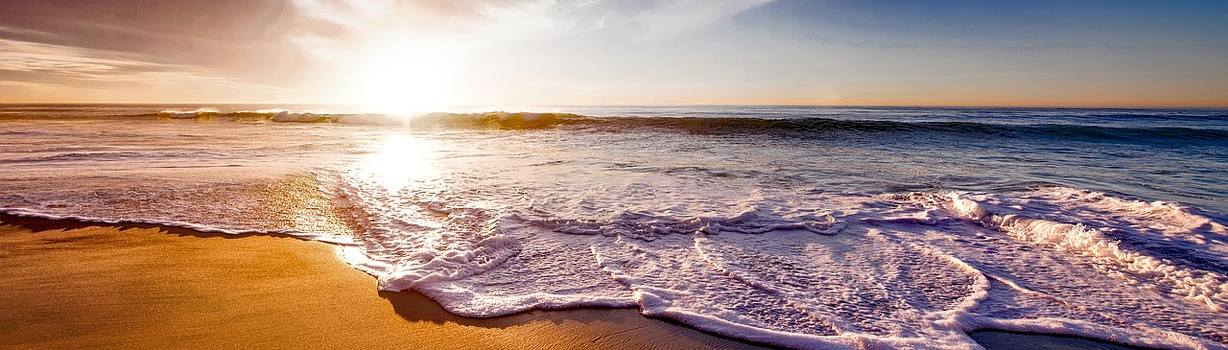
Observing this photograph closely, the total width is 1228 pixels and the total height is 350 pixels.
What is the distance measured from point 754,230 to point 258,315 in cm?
364

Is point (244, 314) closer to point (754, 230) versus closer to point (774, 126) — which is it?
point (754, 230)

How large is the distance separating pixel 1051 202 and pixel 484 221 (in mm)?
6005

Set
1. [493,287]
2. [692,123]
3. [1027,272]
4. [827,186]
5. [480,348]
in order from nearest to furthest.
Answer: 1. [480,348]
2. [493,287]
3. [1027,272]
4. [827,186]
5. [692,123]

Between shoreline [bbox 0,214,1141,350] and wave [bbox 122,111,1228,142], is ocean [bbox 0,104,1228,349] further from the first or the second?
wave [bbox 122,111,1228,142]

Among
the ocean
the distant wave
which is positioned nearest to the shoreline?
the ocean

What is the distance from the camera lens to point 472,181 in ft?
23.6

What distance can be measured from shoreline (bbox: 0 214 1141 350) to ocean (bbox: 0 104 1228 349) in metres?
0.14

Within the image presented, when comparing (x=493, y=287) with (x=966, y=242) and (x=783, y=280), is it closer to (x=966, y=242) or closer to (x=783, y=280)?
(x=783, y=280)

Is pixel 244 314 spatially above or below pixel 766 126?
below

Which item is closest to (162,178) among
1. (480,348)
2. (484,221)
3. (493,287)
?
(484,221)

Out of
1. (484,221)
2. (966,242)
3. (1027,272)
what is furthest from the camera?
(484,221)

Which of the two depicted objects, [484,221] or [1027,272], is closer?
[1027,272]

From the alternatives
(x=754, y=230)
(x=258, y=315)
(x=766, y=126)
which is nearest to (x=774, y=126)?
(x=766, y=126)

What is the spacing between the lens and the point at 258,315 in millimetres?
2773
